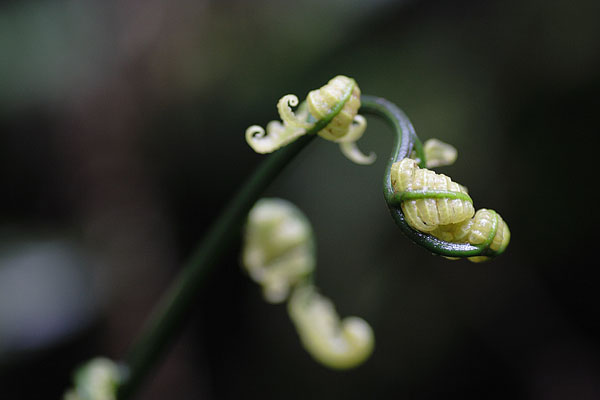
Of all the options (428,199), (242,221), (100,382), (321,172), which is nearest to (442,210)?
(428,199)

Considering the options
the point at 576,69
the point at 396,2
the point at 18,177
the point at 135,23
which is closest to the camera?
the point at 396,2

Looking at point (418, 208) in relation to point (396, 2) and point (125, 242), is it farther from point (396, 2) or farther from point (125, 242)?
point (125, 242)

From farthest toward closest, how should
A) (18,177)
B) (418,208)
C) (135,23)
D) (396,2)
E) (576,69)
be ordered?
(135,23) < (18,177) < (576,69) < (396,2) < (418,208)

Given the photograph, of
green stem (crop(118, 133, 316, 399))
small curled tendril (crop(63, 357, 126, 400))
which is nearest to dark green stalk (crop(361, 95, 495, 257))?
green stem (crop(118, 133, 316, 399))

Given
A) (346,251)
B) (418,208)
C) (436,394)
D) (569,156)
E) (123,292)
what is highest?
(569,156)

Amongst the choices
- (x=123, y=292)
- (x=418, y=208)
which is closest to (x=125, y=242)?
(x=123, y=292)

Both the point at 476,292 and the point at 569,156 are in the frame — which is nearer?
the point at 569,156

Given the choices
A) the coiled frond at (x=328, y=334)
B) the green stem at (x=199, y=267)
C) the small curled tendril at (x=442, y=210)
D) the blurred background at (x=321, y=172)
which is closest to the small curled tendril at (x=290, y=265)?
the coiled frond at (x=328, y=334)
